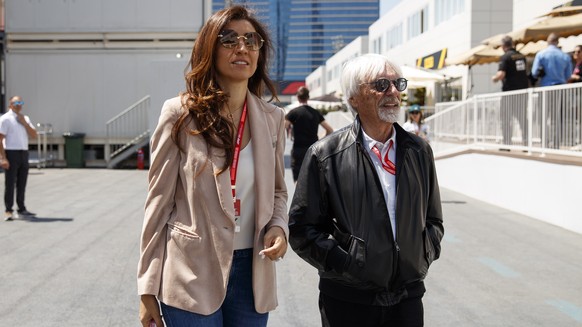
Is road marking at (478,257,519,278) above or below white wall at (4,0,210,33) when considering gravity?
below

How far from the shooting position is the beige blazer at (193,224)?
2.74m

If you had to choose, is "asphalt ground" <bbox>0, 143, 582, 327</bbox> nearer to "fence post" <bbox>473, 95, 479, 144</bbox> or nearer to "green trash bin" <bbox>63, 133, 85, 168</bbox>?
"fence post" <bbox>473, 95, 479, 144</bbox>

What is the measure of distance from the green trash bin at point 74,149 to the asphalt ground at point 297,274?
34.6ft

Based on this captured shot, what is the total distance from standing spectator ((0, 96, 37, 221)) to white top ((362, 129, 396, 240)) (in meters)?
9.12

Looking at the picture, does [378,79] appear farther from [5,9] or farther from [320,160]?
[5,9]

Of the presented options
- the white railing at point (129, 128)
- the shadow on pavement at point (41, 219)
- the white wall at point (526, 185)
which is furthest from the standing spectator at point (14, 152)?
the white railing at point (129, 128)

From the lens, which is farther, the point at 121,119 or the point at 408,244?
the point at 121,119

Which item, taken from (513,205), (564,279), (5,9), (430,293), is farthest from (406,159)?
(5,9)

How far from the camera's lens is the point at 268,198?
288 cm

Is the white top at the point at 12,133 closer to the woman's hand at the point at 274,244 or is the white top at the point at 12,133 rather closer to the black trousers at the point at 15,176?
the black trousers at the point at 15,176

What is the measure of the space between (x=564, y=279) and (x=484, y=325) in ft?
7.02

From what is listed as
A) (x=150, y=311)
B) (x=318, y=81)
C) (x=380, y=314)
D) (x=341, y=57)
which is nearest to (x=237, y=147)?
(x=150, y=311)

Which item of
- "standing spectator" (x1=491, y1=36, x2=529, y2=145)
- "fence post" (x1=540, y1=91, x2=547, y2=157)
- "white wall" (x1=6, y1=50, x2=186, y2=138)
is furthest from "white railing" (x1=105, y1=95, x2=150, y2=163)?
"fence post" (x1=540, y1=91, x2=547, y2=157)

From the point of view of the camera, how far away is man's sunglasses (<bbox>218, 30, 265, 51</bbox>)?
2.93 meters
